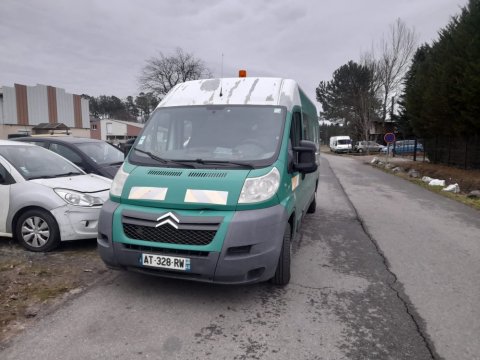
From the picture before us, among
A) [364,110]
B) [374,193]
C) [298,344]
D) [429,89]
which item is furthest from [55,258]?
[364,110]

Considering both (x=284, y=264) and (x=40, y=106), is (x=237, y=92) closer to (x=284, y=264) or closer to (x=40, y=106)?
(x=284, y=264)

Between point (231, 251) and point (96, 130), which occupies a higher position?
point (96, 130)

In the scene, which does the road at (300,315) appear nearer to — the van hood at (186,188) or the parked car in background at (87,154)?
the van hood at (186,188)

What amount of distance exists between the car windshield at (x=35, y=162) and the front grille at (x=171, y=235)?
9.11 feet

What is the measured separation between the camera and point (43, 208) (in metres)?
4.95

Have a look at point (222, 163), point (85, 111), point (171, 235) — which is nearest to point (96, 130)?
point (85, 111)

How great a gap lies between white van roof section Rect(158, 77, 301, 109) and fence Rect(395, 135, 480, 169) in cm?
1527

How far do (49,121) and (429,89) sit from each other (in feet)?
148

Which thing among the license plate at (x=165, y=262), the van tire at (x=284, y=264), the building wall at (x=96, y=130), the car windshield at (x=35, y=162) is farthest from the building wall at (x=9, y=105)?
the van tire at (x=284, y=264)

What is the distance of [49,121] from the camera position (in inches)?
1848

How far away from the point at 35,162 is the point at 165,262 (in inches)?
144

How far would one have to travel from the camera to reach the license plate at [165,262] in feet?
11.0

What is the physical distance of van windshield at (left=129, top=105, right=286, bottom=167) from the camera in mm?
3975

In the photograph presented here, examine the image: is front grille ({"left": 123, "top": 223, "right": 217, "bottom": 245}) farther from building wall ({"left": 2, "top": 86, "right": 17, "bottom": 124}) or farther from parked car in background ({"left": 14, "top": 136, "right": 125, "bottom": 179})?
building wall ({"left": 2, "top": 86, "right": 17, "bottom": 124})
